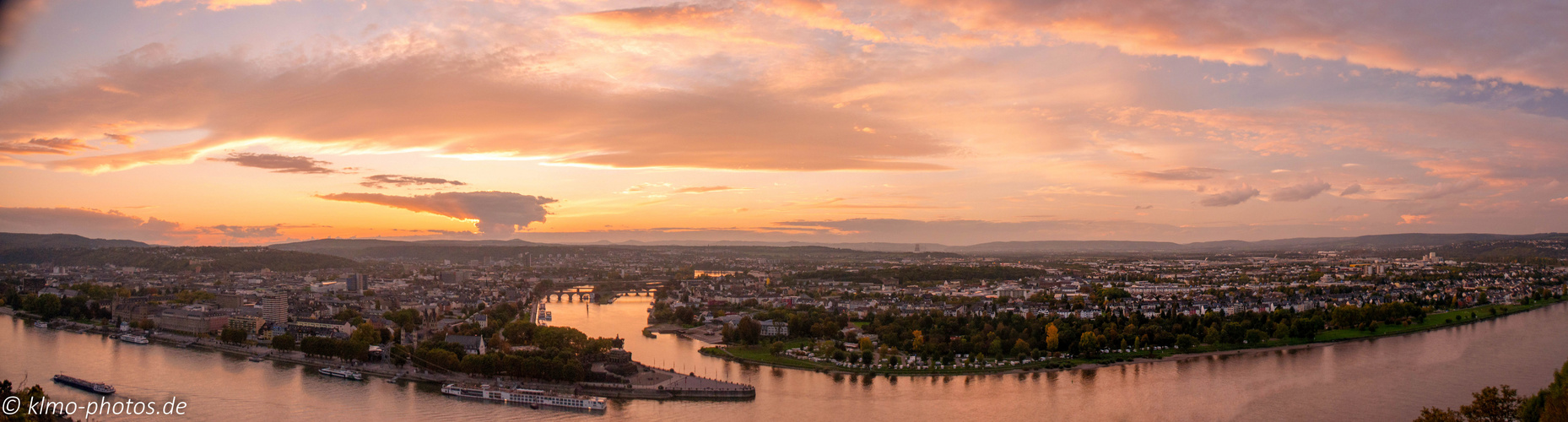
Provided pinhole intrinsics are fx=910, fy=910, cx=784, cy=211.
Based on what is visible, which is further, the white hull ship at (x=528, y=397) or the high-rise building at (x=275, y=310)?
the high-rise building at (x=275, y=310)

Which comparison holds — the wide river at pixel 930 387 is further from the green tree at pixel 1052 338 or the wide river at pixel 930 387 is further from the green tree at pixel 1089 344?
the green tree at pixel 1052 338

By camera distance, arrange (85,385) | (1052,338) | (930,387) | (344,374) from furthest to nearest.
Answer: (1052,338) → (344,374) → (930,387) → (85,385)

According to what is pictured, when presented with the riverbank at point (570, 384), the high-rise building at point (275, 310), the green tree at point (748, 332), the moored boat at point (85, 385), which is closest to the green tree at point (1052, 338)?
the green tree at point (748, 332)

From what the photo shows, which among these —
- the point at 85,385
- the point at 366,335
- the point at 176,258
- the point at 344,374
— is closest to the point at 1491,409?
the point at 344,374

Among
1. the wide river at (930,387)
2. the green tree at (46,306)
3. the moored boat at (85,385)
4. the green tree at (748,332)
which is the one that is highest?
the green tree at (46,306)

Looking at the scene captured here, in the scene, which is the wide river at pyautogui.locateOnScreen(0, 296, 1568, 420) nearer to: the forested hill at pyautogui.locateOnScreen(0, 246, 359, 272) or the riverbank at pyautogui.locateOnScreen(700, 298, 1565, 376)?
the riverbank at pyautogui.locateOnScreen(700, 298, 1565, 376)

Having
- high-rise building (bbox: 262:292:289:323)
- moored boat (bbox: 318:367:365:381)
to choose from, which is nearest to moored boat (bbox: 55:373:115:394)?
moored boat (bbox: 318:367:365:381)

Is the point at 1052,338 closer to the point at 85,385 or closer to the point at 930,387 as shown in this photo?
the point at 930,387
